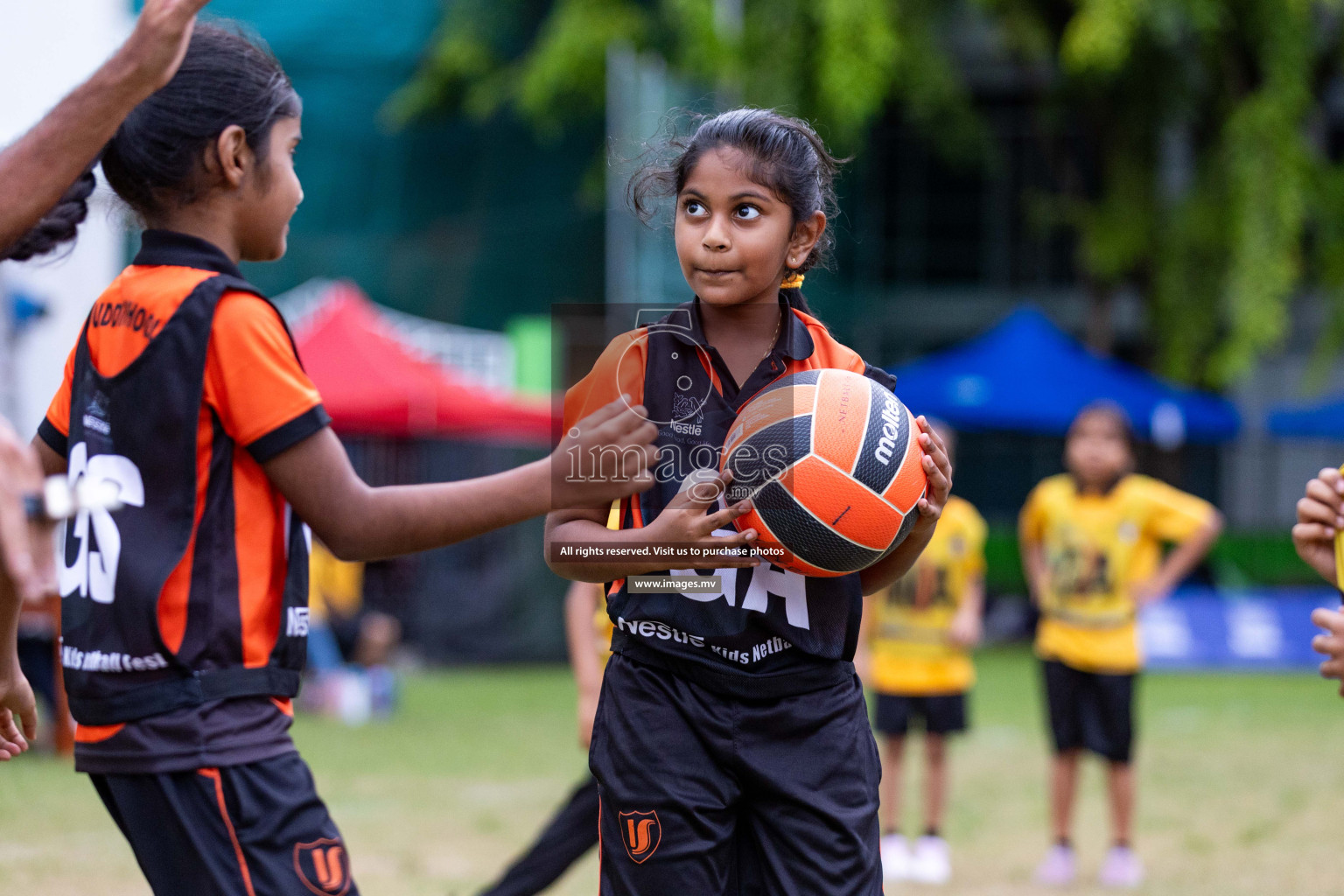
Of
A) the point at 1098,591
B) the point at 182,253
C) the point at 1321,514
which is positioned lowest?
the point at 1098,591

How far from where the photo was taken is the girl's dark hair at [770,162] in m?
2.51

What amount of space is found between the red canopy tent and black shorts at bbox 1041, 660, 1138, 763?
23.3ft

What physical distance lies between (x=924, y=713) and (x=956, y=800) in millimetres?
1239

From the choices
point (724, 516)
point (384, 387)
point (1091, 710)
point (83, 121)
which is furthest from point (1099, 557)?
point (384, 387)

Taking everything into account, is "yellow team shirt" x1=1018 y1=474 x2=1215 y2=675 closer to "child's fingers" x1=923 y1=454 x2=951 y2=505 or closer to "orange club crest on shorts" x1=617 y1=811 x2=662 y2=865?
"child's fingers" x1=923 y1=454 x2=951 y2=505

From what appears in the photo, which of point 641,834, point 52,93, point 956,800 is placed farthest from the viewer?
point 52,93

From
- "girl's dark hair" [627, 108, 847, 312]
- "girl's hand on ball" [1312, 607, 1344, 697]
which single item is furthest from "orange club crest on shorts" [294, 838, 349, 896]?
"girl's hand on ball" [1312, 607, 1344, 697]

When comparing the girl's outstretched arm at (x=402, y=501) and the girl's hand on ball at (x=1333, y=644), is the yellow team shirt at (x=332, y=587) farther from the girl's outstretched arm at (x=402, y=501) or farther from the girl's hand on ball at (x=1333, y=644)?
the girl's hand on ball at (x=1333, y=644)

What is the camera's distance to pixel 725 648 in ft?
8.02

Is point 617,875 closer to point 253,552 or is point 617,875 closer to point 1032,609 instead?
point 253,552

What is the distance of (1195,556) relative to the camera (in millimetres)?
6879

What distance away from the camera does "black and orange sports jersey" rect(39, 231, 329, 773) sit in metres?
2.17

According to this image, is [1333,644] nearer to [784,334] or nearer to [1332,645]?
[1332,645]

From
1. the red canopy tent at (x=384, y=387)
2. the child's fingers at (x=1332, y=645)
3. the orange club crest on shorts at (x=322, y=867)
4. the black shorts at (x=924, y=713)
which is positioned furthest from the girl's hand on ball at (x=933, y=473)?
the red canopy tent at (x=384, y=387)
